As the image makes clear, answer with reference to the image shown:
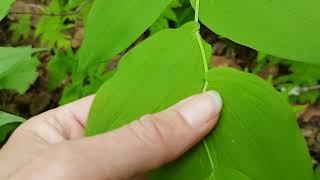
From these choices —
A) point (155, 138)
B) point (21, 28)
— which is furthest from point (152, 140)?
point (21, 28)

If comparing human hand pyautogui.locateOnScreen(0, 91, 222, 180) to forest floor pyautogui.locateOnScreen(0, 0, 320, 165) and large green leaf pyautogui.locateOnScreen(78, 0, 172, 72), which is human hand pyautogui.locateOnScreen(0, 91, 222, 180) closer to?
large green leaf pyautogui.locateOnScreen(78, 0, 172, 72)

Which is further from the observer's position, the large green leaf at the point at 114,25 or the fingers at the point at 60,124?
the fingers at the point at 60,124

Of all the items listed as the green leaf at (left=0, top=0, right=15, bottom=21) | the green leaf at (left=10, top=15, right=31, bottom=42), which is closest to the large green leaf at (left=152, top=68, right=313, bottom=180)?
the green leaf at (left=0, top=0, right=15, bottom=21)

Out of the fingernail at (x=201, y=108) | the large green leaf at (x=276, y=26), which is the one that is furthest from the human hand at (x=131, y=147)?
the large green leaf at (x=276, y=26)

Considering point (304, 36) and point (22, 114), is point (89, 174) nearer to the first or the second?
point (304, 36)

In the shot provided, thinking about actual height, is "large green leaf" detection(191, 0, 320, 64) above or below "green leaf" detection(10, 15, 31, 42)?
above

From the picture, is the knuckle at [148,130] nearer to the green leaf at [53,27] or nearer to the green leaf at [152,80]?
the green leaf at [152,80]

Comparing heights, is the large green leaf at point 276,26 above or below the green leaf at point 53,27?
above
